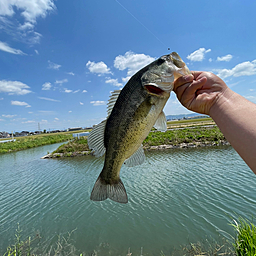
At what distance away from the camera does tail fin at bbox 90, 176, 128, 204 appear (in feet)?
8.10

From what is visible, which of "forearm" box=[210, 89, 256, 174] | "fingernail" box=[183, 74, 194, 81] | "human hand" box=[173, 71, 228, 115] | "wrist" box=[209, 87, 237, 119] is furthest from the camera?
"fingernail" box=[183, 74, 194, 81]

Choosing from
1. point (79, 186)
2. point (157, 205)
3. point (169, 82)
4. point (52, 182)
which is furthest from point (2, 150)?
point (169, 82)

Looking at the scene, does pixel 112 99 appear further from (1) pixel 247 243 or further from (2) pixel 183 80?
(1) pixel 247 243

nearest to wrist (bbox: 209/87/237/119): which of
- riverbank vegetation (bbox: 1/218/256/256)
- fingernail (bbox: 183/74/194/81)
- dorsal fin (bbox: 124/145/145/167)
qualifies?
fingernail (bbox: 183/74/194/81)

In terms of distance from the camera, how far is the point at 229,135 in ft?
5.68

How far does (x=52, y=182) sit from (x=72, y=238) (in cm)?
816

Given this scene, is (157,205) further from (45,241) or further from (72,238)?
(45,241)

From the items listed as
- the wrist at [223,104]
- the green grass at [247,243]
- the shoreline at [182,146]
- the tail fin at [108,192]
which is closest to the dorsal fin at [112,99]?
the tail fin at [108,192]

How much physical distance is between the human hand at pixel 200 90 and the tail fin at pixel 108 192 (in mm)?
1715

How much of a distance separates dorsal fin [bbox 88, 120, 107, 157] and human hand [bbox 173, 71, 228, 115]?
1295 mm

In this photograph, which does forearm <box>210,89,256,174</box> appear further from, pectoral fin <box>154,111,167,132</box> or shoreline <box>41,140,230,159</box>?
shoreline <box>41,140,230,159</box>

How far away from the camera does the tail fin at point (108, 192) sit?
2.47 meters

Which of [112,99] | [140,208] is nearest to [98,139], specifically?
[112,99]

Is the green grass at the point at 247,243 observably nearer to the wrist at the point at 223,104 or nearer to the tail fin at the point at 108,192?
the tail fin at the point at 108,192
